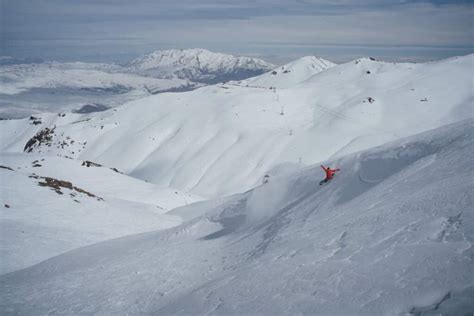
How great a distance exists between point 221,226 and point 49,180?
1749 centimetres

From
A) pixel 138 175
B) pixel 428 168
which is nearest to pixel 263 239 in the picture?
pixel 428 168

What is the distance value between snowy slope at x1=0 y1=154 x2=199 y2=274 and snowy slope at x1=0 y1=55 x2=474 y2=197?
26771 mm

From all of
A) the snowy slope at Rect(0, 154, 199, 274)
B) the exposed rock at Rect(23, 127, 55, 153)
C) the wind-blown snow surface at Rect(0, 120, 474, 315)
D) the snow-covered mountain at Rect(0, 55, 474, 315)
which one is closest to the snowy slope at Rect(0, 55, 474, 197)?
the exposed rock at Rect(23, 127, 55, 153)

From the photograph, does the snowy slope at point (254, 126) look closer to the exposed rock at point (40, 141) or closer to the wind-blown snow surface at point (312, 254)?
the exposed rock at point (40, 141)

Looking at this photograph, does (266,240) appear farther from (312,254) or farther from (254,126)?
Result: (254,126)

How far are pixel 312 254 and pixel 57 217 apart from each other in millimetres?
17521

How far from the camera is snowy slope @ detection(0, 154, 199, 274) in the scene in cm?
1717

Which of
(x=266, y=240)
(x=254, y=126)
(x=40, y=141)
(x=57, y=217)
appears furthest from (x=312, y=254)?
(x=40, y=141)

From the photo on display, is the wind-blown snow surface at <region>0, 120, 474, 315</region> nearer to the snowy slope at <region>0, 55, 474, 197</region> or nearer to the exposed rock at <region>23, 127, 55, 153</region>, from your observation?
the snowy slope at <region>0, 55, 474, 197</region>

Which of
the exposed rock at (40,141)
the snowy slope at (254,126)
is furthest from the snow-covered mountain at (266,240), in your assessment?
the exposed rock at (40,141)

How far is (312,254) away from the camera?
31.7ft

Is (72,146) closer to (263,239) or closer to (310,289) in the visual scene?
(263,239)

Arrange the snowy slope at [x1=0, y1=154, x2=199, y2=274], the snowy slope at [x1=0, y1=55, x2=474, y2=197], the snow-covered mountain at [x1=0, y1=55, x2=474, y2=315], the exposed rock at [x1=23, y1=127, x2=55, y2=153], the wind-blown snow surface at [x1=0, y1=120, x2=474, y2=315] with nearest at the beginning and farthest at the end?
1. the wind-blown snow surface at [x1=0, y1=120, x2=474, y2=315]
2. the snow-covered mountain at [x1=0, y1=55, x2=474, y2=315]
3. the snowy slope at [x1=0, y1=154, x2=199, y2=274]
4. the snowy slope at [x1=0, y1=55, x2=474, y2=197]
5. the exposed rock at [x1=23, y1=127, x2=55, y2=153]

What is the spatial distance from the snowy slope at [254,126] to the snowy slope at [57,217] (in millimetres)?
26771
